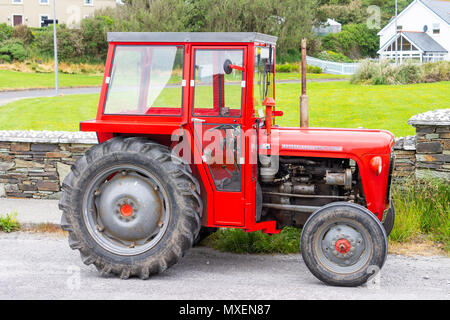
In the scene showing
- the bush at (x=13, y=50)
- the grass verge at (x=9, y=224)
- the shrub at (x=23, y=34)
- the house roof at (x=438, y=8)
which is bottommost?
the grass verge at (x=9, y=224)

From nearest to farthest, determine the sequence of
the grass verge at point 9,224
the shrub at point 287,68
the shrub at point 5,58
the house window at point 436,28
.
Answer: the grass verge at point 9,224, the shrub at point 287,68, the shrub at point 5,58, the house window at point 436,28

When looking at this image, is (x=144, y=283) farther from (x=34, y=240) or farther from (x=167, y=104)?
(x=34, y=240)

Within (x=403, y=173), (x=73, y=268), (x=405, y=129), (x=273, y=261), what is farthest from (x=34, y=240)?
(x=405, y=129)

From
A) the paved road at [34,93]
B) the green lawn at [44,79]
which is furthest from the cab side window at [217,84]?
the green lawn at [44,79]

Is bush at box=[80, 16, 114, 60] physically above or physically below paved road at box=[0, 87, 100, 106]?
above

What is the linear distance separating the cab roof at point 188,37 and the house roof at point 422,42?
4655 centimetres

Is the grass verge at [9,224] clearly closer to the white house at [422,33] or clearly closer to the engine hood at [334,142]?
the engine hood at [334,142]

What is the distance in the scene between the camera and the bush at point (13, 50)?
37750 mm

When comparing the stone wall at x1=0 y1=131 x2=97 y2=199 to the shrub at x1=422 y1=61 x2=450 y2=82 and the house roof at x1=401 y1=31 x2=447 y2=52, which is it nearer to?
the shrub at x1=422 y1=61 x2=450 y2=82

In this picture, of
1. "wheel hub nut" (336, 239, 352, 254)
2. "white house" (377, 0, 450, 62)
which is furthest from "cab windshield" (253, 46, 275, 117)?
"white house" (377, 0, 450, 62)

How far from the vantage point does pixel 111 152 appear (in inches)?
220

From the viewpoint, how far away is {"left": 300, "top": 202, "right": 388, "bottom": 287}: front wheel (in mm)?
5312

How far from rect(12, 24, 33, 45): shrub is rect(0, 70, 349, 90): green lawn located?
5699 millimetres

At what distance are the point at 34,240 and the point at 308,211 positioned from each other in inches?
135
